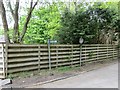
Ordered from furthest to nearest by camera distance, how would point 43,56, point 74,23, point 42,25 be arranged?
point 42,25, point 74,23, point 43,56

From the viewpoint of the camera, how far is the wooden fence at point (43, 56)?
9199 mm

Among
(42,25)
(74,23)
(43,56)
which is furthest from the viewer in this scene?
(42,25)

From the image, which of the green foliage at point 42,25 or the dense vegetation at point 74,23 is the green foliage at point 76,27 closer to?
the dense vegetation at point 74,23

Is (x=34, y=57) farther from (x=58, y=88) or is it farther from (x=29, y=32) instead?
(x=29, y=32)

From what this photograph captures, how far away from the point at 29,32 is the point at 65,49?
29.5ft

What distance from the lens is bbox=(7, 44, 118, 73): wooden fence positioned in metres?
9.20

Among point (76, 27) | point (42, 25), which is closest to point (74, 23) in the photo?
point (76, 27)

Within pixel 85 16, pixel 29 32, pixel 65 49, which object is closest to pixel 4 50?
pixel 65 49

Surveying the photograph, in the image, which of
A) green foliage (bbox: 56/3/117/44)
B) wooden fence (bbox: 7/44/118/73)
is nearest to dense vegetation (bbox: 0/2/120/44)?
green foliage (bbox: 56/3/117/44)

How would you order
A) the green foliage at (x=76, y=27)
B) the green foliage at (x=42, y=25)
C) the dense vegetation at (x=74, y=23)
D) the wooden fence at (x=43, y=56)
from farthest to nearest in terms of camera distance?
the green foliage at (x=42, y=25) < the dense vegetation at (x=74, y=23) < the green foliage at (x=76, y=27) < the wooden fence at (x=43, y=56)

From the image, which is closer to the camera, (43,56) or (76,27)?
(43,56)

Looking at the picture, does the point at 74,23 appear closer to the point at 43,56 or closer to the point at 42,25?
the point at 43,56

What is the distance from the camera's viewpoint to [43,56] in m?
10.7

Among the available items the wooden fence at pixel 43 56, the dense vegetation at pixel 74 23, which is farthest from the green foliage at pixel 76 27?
the wooden fence at pixel 43 56
